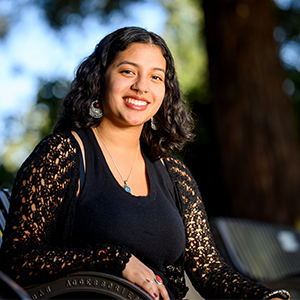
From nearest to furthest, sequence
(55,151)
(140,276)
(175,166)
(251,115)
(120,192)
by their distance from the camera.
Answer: (140,276) → (55,151) → (120,192) → (175,166) → (251,115)

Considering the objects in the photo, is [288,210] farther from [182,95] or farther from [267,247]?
[182,95]

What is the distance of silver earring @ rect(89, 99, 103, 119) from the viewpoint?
2.26 m

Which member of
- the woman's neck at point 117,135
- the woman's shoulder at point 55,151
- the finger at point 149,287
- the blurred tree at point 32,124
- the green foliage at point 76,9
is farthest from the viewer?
the blurred tree at point 32,124

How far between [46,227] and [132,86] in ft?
2.81

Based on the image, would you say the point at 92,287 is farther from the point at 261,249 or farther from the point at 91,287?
the point at 261,249

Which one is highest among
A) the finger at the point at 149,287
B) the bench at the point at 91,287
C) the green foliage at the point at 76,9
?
the green foliage at the point at 76,9

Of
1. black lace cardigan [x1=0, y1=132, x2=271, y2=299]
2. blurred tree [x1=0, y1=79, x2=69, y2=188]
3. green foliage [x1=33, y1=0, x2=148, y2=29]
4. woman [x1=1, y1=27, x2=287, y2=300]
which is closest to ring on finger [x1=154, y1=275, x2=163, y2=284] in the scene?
woman [x1=1, y1=27, x2=287, y2=300]

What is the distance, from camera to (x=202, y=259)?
2354 millimetres

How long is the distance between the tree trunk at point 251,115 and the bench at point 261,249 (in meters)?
0.55

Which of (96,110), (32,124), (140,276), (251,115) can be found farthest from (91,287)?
(32,124)

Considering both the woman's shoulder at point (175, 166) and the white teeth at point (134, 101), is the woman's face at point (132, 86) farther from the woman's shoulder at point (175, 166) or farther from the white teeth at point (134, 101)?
the woman's shoulder at point (175, 166)

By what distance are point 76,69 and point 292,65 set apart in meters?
9.28

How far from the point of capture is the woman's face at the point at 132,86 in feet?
7.21

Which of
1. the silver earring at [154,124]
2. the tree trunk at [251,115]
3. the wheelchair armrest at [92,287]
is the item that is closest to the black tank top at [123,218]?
the wheelchair armrest at [92,287]
